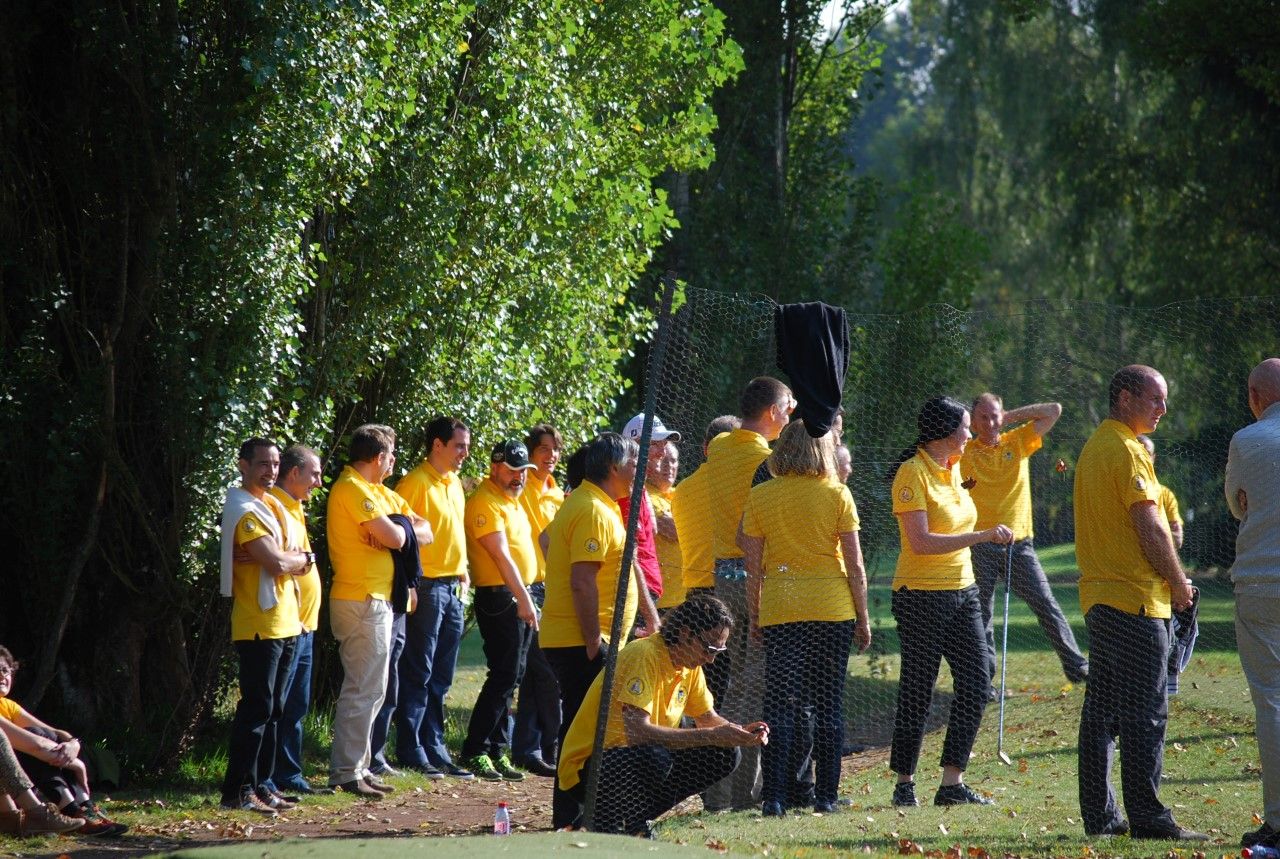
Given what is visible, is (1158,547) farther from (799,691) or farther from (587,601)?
(587,601)

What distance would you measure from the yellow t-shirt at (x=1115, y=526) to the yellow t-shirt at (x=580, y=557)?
2.07 meters

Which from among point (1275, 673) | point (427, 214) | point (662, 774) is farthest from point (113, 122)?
point (1275, 673)

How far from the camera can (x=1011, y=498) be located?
357 inches

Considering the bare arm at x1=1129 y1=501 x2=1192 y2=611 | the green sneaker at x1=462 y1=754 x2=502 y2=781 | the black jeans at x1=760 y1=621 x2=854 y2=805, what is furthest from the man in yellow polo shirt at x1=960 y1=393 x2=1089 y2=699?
the green sneaker at x1=462 y1=754 x2=502 y2=781

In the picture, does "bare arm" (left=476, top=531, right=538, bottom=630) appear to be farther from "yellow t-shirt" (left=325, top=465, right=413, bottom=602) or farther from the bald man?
the bald man

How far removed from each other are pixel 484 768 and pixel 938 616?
3.20 metres

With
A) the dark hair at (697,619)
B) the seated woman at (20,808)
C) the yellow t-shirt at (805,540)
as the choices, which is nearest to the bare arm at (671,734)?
the dark hair at (697,619)

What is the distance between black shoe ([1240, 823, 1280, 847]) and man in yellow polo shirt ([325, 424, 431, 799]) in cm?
433

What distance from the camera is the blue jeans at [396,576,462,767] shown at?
334 inches

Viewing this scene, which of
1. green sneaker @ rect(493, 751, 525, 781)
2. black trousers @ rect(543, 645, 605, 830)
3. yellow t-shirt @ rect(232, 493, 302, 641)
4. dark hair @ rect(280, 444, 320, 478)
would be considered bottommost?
green sneaker @ rect(493, 751, 525, 781)

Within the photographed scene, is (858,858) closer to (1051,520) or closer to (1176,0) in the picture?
(1051,520)

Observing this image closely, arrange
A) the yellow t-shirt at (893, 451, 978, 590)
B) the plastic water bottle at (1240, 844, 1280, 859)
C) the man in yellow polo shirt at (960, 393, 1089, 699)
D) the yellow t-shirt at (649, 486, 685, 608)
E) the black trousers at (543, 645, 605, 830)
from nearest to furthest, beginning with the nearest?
1. the plastic water bottle at (1240, 844, 1280, 859)
2. the black trousers at (543, 645, 605, 830)
3. the yellow t-shirt at (893, 451, 978, 590)
4. the yellow t-shirt at (649, 486, 685, 608)
5. the man in yellow polo shirt at (960, 393, 1089, 699)

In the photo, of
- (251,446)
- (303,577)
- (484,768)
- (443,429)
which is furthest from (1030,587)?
(251,446)

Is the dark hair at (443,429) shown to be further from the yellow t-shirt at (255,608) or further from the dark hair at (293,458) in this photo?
the yellow t-shirt at (255,608)
